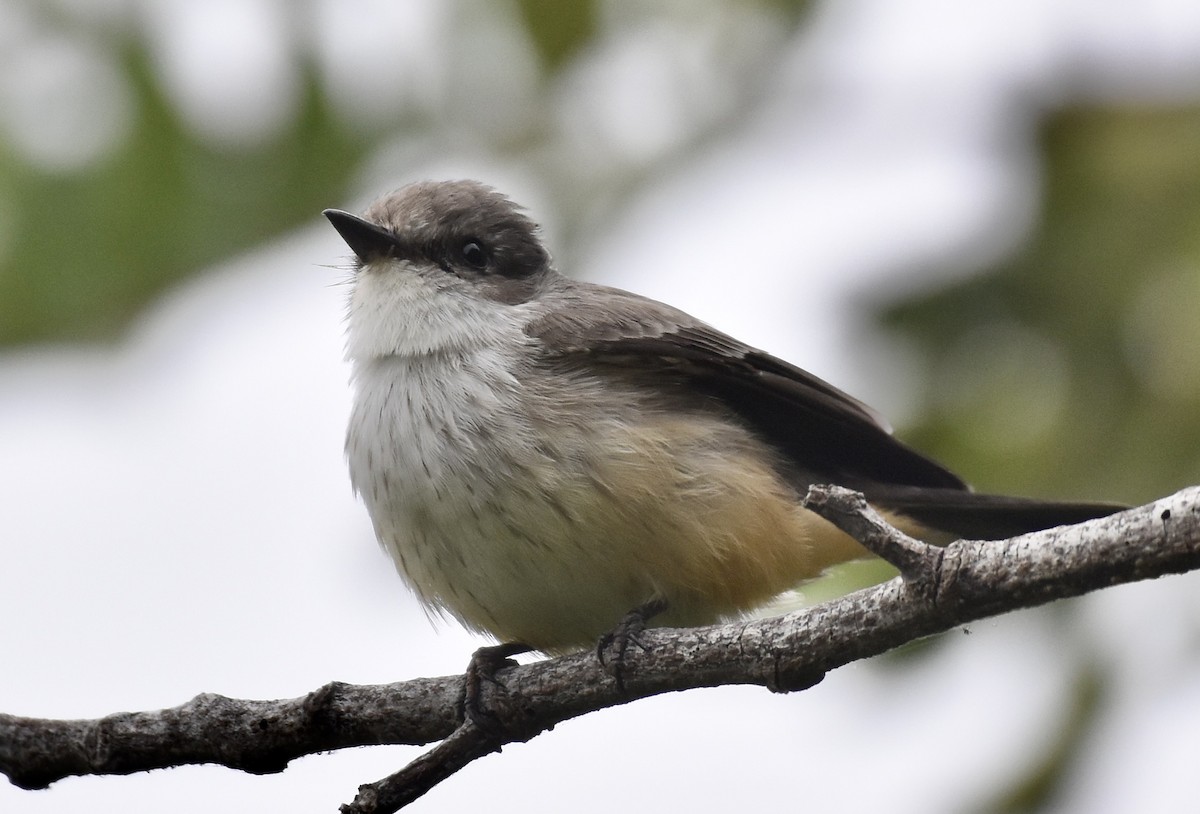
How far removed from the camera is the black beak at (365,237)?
19.1ft

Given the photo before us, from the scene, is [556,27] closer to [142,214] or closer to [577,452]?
[577,452]

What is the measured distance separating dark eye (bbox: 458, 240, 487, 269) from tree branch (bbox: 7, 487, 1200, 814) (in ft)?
7.54

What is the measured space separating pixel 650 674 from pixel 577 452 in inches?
45.6

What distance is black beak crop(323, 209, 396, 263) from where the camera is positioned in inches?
230

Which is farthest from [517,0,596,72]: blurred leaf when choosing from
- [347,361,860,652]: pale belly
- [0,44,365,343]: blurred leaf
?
[347,361,860,652]: pale belly

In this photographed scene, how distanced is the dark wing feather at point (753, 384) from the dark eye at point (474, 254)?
526 millimetres

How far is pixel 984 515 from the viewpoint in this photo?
5.45 m

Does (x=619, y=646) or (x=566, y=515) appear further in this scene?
(x=566, y=515)

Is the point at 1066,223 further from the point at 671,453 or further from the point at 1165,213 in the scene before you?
the point at 671,453

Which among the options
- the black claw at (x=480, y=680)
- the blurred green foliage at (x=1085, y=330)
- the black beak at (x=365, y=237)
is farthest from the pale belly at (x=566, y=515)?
the blurred green foliage at (x=1085, y=330)

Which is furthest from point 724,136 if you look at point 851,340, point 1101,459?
point 1101,459

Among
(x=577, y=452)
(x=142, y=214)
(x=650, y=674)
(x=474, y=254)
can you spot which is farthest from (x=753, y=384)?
(x=142, y=214)

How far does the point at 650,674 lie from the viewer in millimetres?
4293

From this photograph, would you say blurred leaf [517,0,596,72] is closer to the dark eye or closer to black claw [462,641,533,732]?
the dark eye
